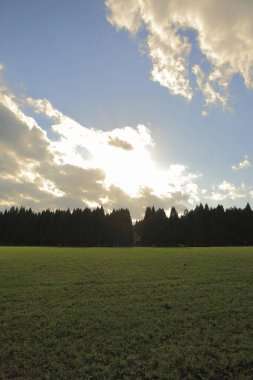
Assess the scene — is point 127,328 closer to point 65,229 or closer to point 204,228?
point 204,228

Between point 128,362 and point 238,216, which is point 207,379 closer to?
point 128,362

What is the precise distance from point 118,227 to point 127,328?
488 ft

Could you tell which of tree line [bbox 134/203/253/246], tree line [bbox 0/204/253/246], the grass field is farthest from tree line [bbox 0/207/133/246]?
the grass field

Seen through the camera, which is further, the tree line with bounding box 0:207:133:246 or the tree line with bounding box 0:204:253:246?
the tree line with bounding box 0:207:133:246

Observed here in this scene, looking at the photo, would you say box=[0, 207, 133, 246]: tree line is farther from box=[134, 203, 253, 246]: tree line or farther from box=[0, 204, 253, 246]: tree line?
box=[134, 203, 253, 246]: tree line

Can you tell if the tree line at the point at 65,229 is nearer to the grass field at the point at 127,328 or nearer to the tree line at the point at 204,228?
the tree line at the point at 204,228

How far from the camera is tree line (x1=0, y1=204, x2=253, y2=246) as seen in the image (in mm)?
134125

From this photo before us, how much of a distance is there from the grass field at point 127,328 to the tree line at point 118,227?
113 meters

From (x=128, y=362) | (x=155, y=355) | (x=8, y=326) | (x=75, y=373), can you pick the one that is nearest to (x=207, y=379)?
(x=155, y=355)

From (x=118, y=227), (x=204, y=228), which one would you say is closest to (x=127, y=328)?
(x=204, y=228)

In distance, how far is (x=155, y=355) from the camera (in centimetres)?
1191

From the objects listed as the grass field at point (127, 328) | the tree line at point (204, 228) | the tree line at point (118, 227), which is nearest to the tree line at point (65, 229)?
the tree line at point (118, 227)

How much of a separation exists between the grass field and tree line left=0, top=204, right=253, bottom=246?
113m

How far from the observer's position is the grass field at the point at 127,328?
11.0 meters
